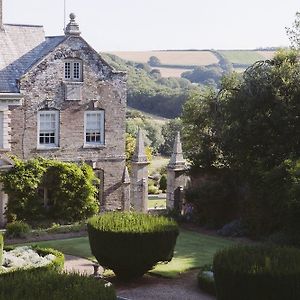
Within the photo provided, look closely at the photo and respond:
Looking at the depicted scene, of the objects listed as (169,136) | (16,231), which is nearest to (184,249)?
(16,231)

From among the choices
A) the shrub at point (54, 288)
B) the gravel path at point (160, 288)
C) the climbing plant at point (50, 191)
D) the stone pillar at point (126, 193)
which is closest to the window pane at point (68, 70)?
the climbing plant at point (50, 191)

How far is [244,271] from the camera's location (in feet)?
49.6

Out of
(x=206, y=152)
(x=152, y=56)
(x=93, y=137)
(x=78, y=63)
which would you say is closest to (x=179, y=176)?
(x=206, y=152)

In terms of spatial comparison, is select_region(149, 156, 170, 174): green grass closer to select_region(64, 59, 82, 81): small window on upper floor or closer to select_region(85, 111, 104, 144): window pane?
select_region(85, 111, 104, 144): window pane

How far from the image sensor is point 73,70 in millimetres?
33969

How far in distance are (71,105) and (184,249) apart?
1168 centimetres

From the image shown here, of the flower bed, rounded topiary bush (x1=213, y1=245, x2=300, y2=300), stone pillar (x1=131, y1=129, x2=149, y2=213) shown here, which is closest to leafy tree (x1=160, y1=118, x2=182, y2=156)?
stone pillar (x1=131, y1=129, x2=149, y2=213)

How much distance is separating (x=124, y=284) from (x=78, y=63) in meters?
16.7

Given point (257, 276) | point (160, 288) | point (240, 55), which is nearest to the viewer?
point (257, 276)

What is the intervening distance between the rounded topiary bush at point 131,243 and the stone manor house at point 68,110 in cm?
1280

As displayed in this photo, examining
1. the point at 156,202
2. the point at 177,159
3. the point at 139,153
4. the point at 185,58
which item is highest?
the point at 185,58

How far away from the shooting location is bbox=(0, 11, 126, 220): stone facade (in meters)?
32.6

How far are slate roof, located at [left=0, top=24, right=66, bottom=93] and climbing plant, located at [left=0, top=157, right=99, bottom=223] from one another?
13.3 feet

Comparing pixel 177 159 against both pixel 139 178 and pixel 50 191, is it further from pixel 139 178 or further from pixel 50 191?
pixel 50 191
